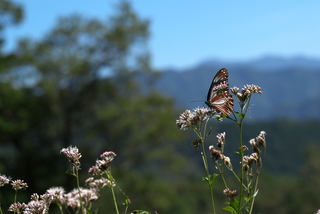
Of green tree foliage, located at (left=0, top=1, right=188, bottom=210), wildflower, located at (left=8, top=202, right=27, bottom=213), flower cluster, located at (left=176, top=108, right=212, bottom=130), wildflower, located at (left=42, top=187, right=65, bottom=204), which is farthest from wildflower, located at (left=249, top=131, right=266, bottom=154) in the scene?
green tree foliage, located at (left=0, top=1, right=188, bottom=210)

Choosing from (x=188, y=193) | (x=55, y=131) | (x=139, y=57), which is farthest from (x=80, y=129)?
(x=188, y=193)

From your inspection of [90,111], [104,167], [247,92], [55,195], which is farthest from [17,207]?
[90,111]

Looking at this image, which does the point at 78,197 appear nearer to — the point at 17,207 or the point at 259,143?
the point at 17,207

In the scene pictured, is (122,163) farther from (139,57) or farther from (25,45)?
(25,45)

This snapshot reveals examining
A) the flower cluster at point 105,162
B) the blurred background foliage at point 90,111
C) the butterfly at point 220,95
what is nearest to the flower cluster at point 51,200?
the flower cluster at point 105,162

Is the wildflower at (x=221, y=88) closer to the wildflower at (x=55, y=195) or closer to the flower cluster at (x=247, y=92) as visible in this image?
the flower cluster at (x=247, y=92)

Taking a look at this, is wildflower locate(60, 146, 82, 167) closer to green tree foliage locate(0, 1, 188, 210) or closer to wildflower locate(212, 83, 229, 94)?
wildflower locate(212, 83, 229, 94)
